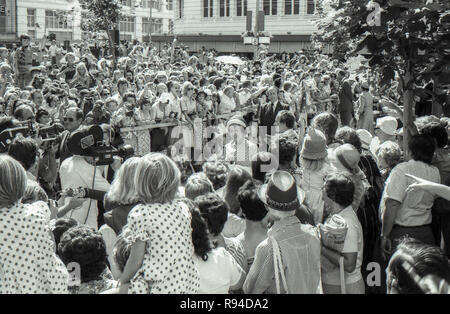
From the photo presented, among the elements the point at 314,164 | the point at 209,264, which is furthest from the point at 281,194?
the point at 314,164

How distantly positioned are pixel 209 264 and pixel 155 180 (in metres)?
0.64

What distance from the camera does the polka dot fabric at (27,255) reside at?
3.07m

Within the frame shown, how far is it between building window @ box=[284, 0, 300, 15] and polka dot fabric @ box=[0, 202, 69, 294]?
49.3 meters

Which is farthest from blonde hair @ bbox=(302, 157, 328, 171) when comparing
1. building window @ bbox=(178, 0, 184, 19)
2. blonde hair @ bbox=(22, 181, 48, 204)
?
building window @ bbox=(178, 0, 184, 19)

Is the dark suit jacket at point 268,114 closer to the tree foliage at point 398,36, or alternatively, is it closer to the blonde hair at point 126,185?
the tree foliage at point 398,36

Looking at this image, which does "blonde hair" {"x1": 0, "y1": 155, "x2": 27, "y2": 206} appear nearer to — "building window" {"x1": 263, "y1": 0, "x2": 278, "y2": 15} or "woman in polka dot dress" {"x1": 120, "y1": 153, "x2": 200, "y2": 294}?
"woman in polka dot dress" {"x1": 120, "y1": 153, "x2": 200, "y2": 294}

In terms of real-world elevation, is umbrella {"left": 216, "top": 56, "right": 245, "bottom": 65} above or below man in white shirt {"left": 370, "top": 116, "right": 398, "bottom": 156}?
above

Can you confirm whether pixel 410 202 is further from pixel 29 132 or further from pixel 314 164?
pixel 29 132

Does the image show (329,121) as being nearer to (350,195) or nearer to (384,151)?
(384,151)

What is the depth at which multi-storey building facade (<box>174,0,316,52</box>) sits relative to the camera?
153 feet

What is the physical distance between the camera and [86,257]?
3264 millimetres

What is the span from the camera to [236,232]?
13.8ft

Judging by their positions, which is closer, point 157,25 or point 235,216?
point 235,216

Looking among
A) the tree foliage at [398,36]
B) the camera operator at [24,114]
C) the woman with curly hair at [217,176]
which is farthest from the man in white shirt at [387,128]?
the camera operator at [24,114]
